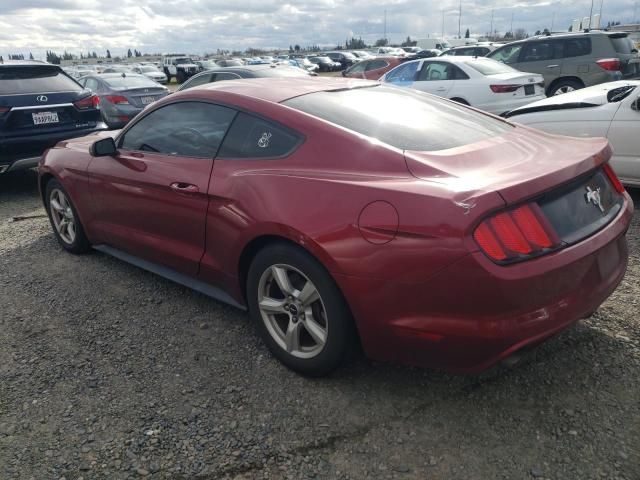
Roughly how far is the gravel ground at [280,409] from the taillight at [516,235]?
2.66ft

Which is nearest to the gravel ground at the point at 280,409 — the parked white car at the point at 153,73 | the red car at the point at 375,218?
the red car at the point at 375,218

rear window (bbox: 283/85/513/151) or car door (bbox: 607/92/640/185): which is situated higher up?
rear window (bbox: 283/85/513/151)

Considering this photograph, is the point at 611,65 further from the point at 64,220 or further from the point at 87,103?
the point at 64,220

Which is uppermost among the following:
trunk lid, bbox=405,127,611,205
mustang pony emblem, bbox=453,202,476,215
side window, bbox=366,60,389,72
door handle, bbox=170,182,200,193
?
trunk lid, bbox=405,127,611,205

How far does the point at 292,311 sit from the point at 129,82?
1037 cm

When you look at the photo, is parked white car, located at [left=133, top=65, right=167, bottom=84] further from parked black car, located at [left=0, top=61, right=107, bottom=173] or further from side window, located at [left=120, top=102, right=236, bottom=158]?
side window, located at [left=120, top=102, right=236, bottom=158]

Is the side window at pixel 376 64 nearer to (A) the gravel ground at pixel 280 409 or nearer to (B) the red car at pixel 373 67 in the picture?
(B) the red car at pixel 373 67

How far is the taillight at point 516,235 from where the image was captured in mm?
2111

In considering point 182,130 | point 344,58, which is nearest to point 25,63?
point 182,130

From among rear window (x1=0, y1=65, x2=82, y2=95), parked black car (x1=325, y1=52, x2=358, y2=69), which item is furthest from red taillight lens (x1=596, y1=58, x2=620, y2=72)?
parked black car (x1=325, y1=52, x2=358, y2=69)

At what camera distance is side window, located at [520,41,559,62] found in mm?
A: 12148

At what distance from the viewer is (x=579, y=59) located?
11703 millimetres

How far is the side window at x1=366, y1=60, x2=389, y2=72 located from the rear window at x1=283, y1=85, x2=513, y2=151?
1504 centimetres

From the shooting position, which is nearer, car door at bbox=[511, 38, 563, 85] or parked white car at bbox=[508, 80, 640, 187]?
parked white car at bbox=[508, 80, 640, 187]
